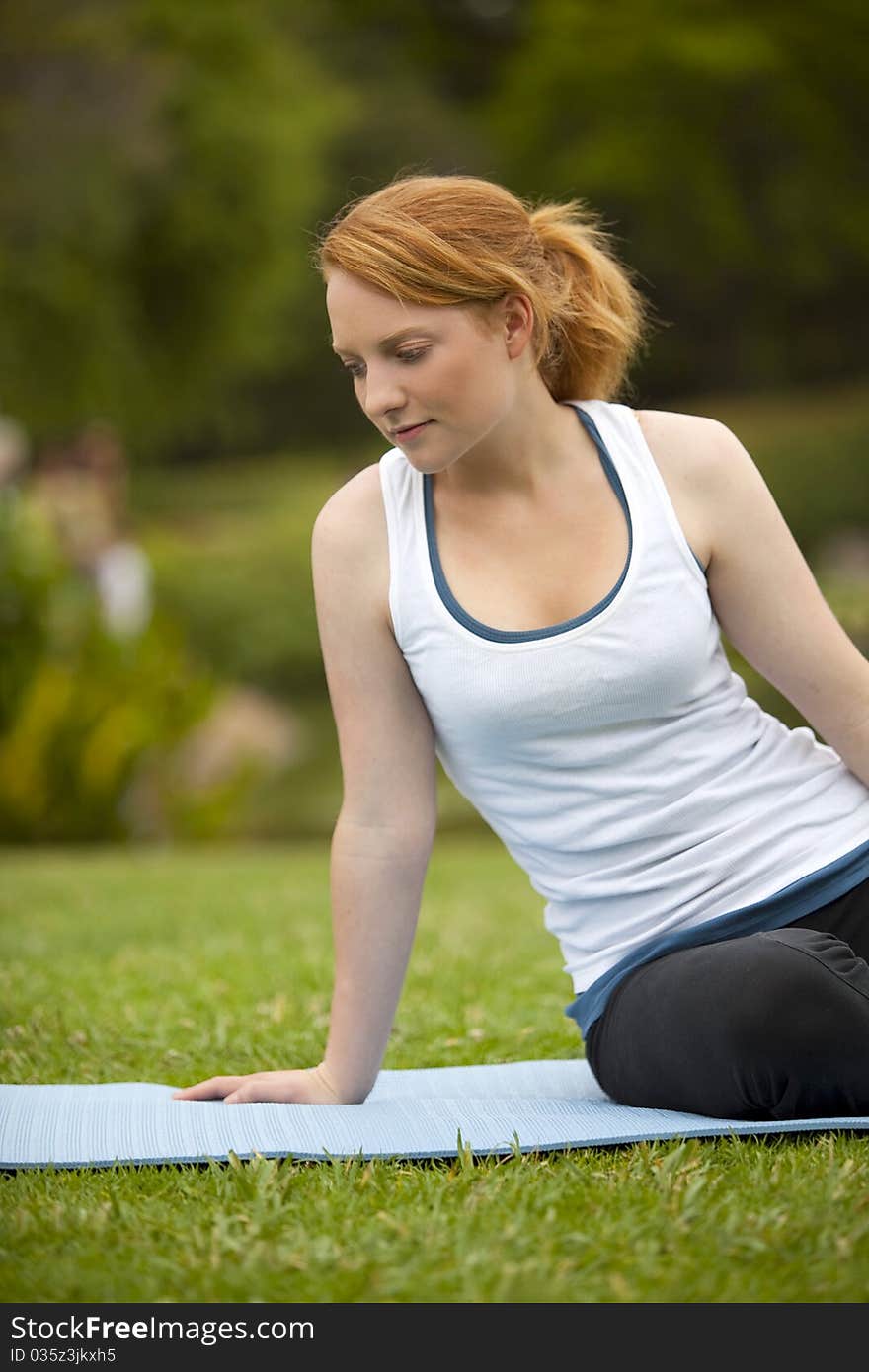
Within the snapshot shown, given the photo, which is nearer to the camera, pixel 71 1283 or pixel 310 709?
pixel 71 1283

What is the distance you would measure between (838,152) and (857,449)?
15.8 ft

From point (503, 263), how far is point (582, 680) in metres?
0.58

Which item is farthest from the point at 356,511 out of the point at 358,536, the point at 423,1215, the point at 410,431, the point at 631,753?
the point at 423,1215

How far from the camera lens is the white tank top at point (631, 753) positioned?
212 cm

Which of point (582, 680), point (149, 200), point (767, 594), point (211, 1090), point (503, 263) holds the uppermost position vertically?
point (149, 200)

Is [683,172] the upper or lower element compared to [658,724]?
upper

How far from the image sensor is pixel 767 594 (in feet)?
7.27

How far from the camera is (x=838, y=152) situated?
18141 mm

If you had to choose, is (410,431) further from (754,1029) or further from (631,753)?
(754,1029)

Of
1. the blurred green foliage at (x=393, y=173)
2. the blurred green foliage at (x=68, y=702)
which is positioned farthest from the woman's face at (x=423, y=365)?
the blurred green foliage at (x=393, y=173)

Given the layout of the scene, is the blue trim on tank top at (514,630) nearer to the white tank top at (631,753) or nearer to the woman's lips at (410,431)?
the white tank top at (631,753)

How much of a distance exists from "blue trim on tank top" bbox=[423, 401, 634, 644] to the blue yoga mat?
0.66 metres

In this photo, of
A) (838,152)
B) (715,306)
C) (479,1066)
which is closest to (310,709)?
(715,306)

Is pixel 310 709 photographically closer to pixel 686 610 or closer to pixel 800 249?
pixel 800 249
